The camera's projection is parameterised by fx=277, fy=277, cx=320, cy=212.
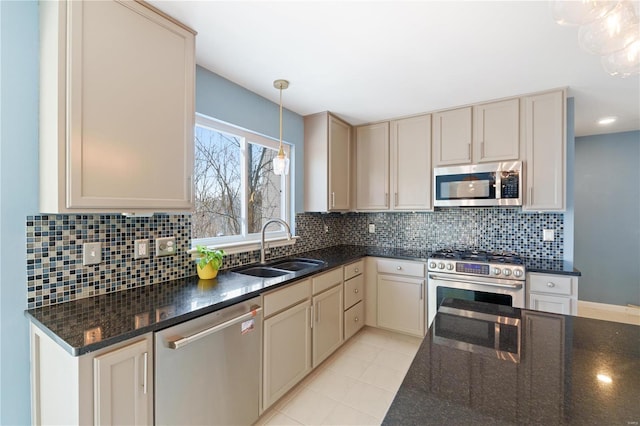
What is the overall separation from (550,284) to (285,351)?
2188 millimetres

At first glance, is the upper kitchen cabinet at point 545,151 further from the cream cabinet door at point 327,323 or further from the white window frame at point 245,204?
the white window frame at point 245,204

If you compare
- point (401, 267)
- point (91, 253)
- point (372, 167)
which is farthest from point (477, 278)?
point (91, 253)

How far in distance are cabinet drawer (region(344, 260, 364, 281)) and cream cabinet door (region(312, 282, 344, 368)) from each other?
16 centimetres

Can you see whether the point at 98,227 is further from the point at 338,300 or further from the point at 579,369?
the point at 579,369

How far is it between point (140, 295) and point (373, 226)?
2733 millimetres

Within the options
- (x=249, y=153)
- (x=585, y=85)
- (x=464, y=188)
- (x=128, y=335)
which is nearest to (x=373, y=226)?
(x=464, y=188)

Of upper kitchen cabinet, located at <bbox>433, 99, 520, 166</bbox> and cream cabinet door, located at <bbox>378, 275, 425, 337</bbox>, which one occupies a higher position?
upper kitchen cabinet, located at <bbox>433, 99, 520, 166</bbox>

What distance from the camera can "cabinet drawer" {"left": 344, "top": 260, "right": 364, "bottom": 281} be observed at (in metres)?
2.73

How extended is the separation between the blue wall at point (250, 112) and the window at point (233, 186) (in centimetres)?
9

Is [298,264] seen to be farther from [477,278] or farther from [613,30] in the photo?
[613,30]

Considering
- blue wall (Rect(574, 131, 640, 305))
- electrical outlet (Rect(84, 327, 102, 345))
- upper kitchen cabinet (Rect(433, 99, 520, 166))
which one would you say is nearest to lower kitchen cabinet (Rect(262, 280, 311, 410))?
electrical outlet (Rect(84, 327, 102, 345))

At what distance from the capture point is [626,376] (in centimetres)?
77

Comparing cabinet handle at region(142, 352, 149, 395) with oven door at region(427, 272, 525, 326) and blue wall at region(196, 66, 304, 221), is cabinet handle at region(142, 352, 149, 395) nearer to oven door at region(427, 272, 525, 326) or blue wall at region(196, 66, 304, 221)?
blue wall at region(196, 66, 304, 221)

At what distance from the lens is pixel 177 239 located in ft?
6.13
